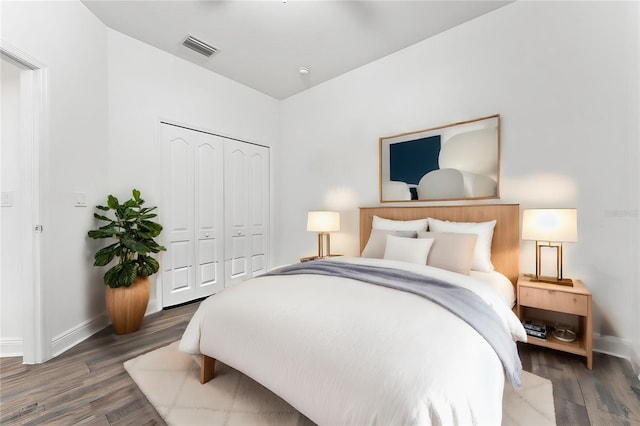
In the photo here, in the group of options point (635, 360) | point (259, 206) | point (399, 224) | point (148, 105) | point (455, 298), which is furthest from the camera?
point (259, 206)

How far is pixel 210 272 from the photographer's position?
361 centimetres

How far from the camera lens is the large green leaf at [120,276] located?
7.98 ft

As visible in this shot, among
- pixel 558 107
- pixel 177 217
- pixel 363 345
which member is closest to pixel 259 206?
pixel 177 217

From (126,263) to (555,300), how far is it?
344 cm

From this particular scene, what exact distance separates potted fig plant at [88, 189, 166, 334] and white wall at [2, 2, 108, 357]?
201 millimetres

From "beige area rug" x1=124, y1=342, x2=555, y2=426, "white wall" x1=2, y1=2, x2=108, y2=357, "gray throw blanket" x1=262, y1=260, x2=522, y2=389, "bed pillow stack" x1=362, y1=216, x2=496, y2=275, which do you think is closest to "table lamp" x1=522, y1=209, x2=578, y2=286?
"bed pillow stack" x1=362, y1=216, x2=496, y2=275

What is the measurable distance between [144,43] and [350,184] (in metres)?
2.79

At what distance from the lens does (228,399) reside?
5.25 ft

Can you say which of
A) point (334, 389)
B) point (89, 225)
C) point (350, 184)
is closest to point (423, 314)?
point (334, 389)

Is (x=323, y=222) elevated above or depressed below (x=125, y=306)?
above

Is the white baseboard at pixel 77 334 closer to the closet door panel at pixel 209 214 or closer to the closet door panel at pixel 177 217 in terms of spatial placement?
the closet door panel at pixel 177 217

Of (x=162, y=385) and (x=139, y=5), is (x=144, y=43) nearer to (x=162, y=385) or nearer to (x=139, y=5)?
(x=139, y=5)

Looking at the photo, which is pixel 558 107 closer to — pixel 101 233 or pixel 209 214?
pixel 209 214

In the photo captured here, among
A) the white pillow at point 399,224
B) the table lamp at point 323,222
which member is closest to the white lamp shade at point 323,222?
the table lamp at point 323,222
